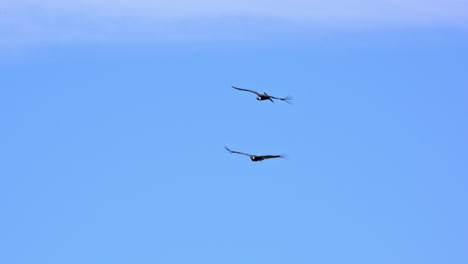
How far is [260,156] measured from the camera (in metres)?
146

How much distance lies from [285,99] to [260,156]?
1201 cm

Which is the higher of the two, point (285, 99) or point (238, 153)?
point (285, 99)

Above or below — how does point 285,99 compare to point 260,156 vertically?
above

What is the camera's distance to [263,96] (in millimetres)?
150000

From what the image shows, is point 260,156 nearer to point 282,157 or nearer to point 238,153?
point 238,153

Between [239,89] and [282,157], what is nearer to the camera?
[282,157]

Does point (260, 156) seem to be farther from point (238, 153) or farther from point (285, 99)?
point (285, 99)

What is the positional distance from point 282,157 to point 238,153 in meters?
15.9

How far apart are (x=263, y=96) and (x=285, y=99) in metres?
14.1

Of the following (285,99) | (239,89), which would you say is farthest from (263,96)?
(285,99)

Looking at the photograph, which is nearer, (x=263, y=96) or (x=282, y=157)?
(x=282, y=157)

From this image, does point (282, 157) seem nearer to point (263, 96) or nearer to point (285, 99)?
point (285, 99)

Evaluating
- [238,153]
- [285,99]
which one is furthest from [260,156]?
[285,99]

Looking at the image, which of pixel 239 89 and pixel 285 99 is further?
pixel 239 89
